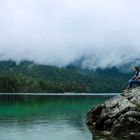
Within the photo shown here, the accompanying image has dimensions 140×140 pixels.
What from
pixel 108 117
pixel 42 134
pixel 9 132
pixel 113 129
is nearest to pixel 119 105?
pixel 108 117

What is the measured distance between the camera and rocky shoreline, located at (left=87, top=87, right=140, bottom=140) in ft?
176

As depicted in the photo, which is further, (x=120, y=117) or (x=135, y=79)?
(x=135, y=79)

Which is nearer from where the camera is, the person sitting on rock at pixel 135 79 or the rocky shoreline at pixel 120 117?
the rocky shoreline at pixel 120 117

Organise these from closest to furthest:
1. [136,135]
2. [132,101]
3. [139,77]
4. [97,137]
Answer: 1. [136,135]
2. [97,137]
3. [132,101]
4. [139,77]

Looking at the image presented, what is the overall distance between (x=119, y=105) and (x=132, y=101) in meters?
2.76

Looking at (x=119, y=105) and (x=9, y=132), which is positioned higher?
(x=119, y=105)

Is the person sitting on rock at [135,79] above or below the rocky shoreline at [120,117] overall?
above

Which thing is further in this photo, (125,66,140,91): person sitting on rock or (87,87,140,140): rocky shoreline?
(125,66,140,91): person sitting on rock

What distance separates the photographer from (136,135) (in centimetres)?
5138

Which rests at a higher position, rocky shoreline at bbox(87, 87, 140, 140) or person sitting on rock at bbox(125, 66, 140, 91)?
person sitting on rock at bbox(125, 66, 140, 91)

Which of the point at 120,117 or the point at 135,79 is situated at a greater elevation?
the point at 135,79

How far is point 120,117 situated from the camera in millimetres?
55812

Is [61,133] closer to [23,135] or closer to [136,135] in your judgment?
[23,135]

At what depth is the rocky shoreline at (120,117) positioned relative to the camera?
53.5 meters
